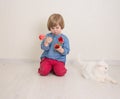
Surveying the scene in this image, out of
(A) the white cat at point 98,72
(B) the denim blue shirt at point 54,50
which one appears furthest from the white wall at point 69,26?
(A) the white cat at point 98,72

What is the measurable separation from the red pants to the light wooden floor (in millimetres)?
33

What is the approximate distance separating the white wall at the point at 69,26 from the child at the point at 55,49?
0.60 feet

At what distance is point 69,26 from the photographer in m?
1.71

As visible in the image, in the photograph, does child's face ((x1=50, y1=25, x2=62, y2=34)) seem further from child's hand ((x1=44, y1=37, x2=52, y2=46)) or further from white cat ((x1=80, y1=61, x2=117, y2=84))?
white cat ((x1=80, y1=61, x2=117, y2=84))

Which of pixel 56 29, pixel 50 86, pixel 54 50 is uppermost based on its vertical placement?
pixel 56 29

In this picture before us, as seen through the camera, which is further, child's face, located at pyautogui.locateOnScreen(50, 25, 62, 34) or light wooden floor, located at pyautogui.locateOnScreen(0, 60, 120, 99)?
child's face, located at pyautogui.locateOnScreen(50, 25, 62, 34)

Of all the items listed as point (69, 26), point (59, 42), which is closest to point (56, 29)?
point (59, 42)

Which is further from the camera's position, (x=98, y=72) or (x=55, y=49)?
(x=55, y=49)

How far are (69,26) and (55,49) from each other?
0.27 m

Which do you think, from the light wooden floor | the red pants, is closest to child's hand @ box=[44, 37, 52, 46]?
the red pants

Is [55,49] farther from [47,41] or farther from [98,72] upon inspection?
[98,72]

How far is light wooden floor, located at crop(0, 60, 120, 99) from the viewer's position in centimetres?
121

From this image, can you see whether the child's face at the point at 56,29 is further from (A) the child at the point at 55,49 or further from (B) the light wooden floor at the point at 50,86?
(B) the light wooden floor at the point at 50,86

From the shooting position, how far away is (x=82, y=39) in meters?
1.74
